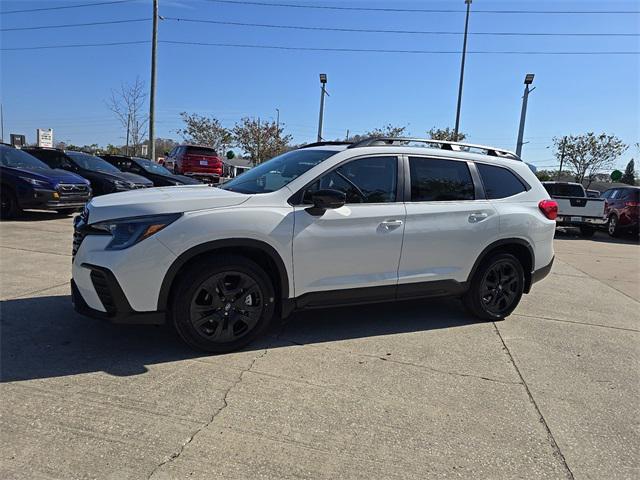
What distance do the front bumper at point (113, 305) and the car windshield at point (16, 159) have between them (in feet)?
29.1

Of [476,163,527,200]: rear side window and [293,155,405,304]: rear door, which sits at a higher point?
[476,163,527,200]: rear side window

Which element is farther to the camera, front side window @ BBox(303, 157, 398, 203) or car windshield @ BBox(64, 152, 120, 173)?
car windshield @ BBox(64, 152, 120, 173)

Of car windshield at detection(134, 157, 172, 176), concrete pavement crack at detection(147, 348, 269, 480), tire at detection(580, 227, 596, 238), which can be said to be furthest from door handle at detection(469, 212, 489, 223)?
tire at detection(580, 227, 596, 238)

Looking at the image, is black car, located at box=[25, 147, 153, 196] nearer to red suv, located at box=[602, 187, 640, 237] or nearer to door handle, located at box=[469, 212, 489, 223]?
A: door handle, located at box=[469, 212, 489, 223]

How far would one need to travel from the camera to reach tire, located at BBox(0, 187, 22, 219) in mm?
10172

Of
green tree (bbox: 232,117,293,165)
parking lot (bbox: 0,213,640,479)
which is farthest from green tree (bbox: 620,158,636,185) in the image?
parking lot (bbox: 0,213,640,479)

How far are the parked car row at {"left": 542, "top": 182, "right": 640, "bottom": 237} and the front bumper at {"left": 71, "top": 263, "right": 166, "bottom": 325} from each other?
14.0 meters

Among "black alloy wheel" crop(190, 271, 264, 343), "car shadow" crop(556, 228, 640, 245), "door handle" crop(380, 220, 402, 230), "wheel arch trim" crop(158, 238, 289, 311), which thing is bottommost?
"car shadow" crop(556, 228, 640, 245)

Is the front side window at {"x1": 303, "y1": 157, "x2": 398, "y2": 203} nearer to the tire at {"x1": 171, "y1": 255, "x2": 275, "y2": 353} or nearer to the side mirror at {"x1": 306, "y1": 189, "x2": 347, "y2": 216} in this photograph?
the side mirror at {"x1": 306, "y1": 189, "x2": 347, "y2": 216}

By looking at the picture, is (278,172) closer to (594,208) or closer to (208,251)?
(208,251)

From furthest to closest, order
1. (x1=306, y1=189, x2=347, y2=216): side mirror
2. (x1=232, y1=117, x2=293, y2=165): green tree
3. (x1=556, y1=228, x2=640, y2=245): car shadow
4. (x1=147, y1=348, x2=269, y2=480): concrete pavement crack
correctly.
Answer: (x1=232, y1=117, x2=293, y2=165): green tree, (x1=556, y1=228, x2=640, y2=245): car shadow, (x1=306, y1=189, x2=347, y2=216): side mirror, (x1=147, y1=348, x2=269, y2=480): concrete pavement crack

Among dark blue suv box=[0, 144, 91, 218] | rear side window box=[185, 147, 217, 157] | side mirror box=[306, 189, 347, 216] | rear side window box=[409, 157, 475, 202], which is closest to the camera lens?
side mirror box=[306, 189, 347, 216]

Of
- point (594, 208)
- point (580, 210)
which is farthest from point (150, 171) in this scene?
point (594, 208)

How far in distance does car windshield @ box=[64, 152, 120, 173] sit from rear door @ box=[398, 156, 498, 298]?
Answer: 11.5 metres
